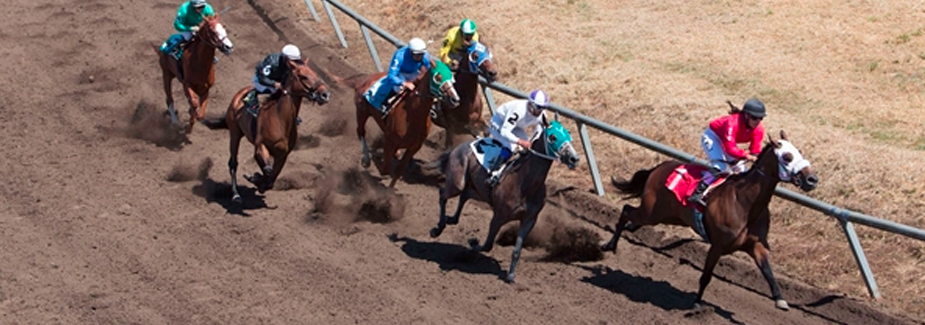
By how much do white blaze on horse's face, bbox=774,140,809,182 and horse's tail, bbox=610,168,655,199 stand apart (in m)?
2.29

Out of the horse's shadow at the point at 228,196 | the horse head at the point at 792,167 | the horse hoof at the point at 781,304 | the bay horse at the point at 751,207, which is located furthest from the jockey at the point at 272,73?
the horse hoof at the point at 781,304

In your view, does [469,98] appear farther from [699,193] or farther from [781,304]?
[781,304]

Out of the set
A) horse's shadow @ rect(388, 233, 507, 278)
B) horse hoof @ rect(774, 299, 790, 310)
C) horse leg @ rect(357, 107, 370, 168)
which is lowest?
horse leg @ rect(357, 107, 370, 168)

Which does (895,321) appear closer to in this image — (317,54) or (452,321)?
(452,321)

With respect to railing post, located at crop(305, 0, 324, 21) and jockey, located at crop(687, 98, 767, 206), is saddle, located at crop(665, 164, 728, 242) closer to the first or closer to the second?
jockey, located at crop(687, 98, 767, 206)

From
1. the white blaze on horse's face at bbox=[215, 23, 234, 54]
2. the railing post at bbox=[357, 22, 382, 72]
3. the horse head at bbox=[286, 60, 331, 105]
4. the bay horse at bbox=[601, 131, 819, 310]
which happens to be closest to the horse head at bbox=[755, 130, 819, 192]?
the bay horse at bbox=[601, 131, 819, 310]

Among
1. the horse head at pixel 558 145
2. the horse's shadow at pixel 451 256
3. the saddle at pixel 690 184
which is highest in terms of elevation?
the horse head at pixel 558 145

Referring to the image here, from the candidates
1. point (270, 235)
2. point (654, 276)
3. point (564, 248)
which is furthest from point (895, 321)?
point (270, 235)

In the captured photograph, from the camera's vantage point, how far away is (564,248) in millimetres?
12750

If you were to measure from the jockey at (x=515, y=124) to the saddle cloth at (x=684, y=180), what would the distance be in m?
1.41

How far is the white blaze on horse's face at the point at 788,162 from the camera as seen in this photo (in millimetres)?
10445

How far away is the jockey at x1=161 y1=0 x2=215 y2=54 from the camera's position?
16688 mm

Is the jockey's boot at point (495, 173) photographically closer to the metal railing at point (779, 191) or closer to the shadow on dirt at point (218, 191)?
the metal railing at point (779, 191)

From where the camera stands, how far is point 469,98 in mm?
15617
